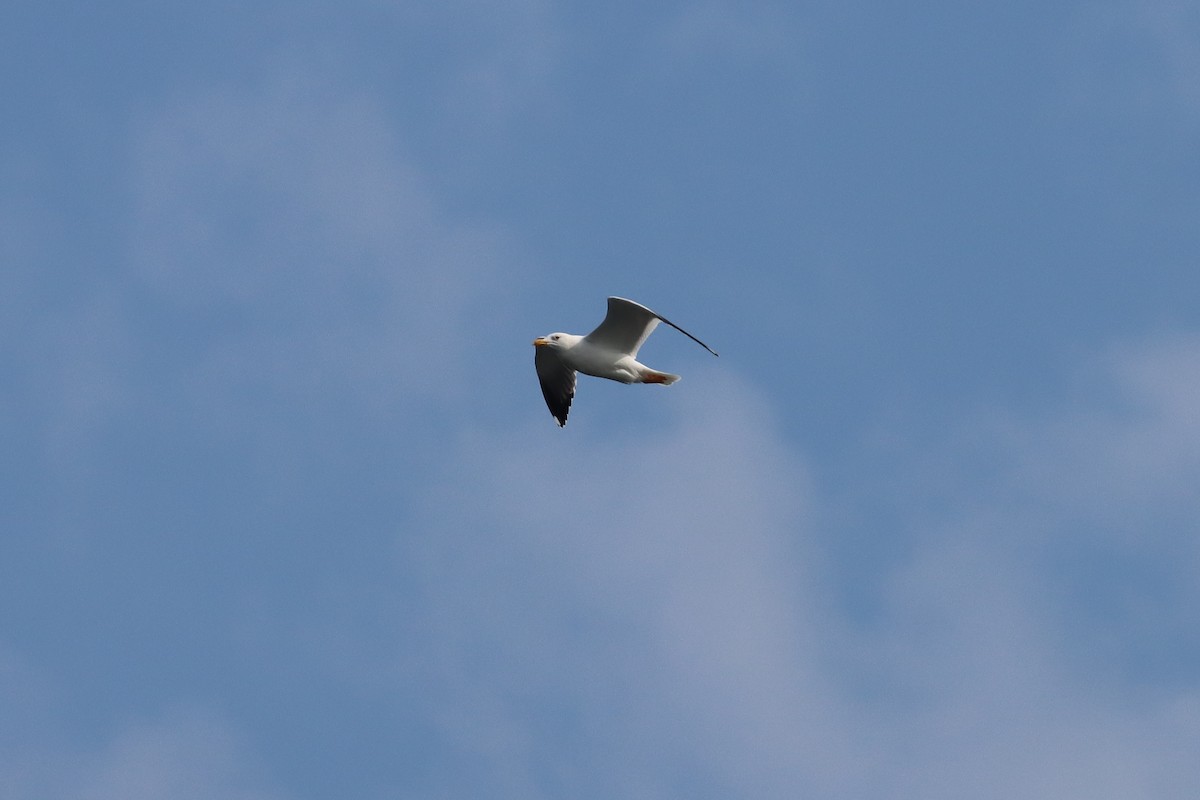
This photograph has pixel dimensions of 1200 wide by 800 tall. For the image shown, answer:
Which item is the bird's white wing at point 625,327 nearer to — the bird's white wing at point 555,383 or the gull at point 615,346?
the gull at point 615,346

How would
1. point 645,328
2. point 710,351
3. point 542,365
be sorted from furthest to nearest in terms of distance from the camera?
1. point 542,365
2. point 645,328
3. point 710,351

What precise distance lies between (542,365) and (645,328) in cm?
435

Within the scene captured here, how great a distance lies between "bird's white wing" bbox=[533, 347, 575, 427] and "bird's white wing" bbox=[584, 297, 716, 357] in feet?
10.0

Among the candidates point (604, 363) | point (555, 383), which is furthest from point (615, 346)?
point (555, 383)

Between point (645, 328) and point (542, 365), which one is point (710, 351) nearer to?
point (645, 328)

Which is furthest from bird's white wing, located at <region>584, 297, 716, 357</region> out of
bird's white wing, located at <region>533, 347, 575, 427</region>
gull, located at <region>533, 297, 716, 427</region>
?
bird's white wing, located at <region>533, 347, 575, 427</region>

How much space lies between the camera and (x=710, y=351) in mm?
26000

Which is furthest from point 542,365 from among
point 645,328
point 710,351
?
point 710,351

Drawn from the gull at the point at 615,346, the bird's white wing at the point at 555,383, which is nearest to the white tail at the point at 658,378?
the gull at the point at 615,346

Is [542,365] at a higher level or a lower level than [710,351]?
higher

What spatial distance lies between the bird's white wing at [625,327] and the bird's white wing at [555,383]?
3.05 metres

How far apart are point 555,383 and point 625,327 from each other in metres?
4.60

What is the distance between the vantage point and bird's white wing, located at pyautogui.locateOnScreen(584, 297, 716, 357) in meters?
28.6

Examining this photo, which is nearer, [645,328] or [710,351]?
[710,351]
